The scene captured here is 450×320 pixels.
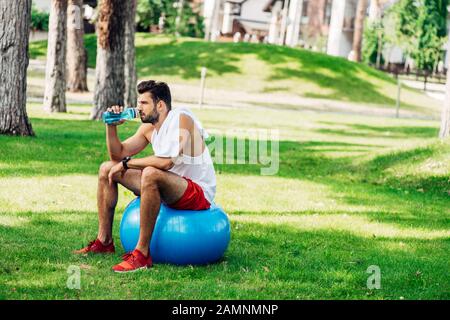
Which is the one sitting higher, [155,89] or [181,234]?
[155,89]

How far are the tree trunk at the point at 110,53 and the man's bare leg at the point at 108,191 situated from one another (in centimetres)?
1225

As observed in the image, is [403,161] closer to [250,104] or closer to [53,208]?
[53,208]

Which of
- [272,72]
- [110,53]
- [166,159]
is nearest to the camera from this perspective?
[166,159]

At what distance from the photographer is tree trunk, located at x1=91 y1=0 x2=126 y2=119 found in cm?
1980

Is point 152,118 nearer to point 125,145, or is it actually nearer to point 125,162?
point 125,162

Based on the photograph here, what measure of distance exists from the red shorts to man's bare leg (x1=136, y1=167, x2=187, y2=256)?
0.09 m

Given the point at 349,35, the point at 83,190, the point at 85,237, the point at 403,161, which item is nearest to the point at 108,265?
the point at 85,237

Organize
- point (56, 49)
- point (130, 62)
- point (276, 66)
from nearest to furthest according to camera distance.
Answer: point (56, 49)
point (130, 62)
point (276, 66)

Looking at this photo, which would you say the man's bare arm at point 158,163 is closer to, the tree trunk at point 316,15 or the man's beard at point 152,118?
the man's beard at point 152,118

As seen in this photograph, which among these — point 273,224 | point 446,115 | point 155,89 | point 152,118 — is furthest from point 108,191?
point 446,115

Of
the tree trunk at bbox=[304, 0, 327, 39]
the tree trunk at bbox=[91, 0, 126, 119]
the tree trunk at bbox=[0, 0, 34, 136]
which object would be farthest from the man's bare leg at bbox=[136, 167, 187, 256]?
the tree trunk at bbox=[304, 0, 327, 39]

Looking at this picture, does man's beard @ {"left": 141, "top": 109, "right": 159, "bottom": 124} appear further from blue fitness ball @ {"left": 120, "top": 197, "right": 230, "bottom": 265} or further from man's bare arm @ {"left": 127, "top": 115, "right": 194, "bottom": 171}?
blue fitness ball @ {"left": 120, "top": 197, "right": 230, "bottom": 265}

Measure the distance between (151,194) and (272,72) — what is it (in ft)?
105

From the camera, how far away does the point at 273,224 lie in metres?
9.98
